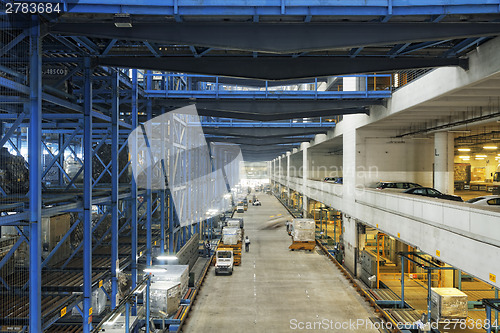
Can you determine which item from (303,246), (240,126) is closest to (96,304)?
(240,126)

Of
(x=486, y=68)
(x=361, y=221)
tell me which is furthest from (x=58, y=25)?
(x=361, y=221)

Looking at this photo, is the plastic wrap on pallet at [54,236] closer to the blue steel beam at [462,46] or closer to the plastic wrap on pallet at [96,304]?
the plastic wrap on pallet at [96,304]

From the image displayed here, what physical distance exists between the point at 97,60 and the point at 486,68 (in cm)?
1221

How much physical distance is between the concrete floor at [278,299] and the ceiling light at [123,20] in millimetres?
13021

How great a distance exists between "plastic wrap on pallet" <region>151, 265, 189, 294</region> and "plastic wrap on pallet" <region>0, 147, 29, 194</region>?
6.91 m

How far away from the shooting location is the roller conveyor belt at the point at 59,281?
34.1 feet

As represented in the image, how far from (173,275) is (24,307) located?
8539 millimetres

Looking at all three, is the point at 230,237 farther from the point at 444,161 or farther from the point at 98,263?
the point at 444,161

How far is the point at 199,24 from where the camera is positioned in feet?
31.0

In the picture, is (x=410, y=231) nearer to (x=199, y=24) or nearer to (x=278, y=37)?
(x=278, y=37)

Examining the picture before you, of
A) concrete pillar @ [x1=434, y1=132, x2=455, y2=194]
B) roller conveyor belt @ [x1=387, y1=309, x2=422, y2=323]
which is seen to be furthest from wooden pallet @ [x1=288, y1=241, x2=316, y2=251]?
roller conveyor belt @ [x1=387, y1=309, x2=422, y2=323]

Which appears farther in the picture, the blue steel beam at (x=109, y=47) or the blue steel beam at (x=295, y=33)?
the blue steel beam at (x=109, y=47)

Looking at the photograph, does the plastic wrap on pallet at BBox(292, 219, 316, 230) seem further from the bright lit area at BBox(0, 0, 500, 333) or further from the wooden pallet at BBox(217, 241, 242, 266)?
the wooden pallet at BBox(217, 241, 242, 266)

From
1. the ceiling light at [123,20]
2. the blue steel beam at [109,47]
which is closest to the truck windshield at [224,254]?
Answer: the blue steel beam at [109,47]
